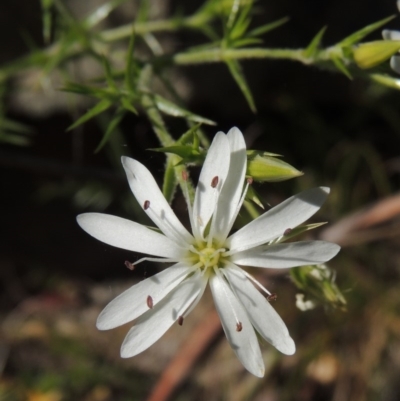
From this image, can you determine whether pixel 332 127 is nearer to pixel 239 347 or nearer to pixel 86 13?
pixel 86 13

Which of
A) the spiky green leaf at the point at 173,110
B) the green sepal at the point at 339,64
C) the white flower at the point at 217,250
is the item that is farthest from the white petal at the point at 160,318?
the green sepal at the point at 339,64

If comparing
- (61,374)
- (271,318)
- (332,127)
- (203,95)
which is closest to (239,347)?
(271,318)

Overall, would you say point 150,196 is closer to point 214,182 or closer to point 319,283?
point 214,182

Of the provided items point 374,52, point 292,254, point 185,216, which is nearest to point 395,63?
point 374,52

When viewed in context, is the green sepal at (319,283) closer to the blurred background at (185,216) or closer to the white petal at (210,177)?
the white petal at (210,177)


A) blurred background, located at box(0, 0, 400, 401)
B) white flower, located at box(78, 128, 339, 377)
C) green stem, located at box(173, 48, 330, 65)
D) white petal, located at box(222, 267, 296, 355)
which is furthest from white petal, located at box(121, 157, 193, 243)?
blurred background, located at box(0, 0, 400, 401)

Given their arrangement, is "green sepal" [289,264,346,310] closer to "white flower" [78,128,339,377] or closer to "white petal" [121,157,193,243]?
"white flower" [78,128,339,377]
